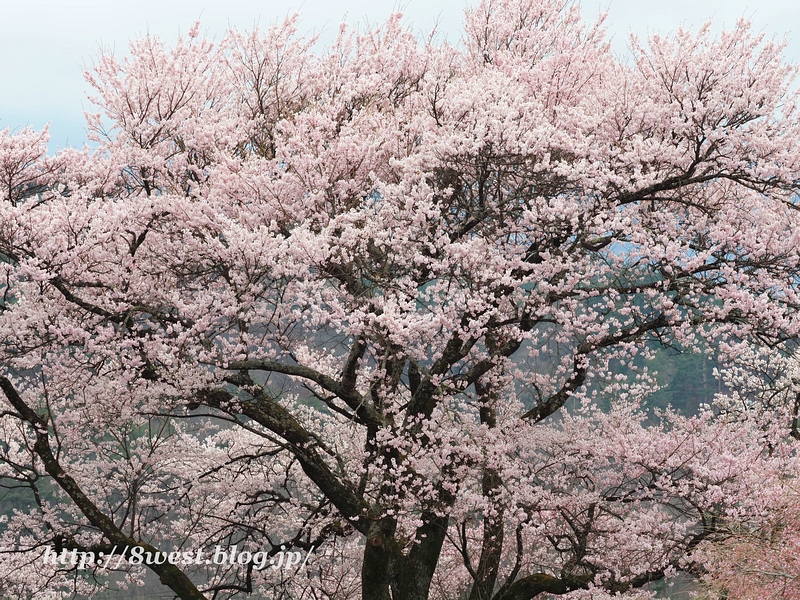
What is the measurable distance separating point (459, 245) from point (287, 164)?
3.53m

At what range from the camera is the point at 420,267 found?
10766 millimetres

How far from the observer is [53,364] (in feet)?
35.7

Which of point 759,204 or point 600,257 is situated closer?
point 600,257

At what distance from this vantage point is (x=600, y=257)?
10.4 meters

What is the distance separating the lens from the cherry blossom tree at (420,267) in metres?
9.83

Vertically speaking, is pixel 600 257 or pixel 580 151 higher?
pixel 580 151

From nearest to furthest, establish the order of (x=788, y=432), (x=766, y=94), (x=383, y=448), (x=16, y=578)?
(x=766, y=94), (x=383, y=448), (x=788, y=432), (x=16, y=578)

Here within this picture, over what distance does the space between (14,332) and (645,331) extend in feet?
28.2

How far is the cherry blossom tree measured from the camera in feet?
32.2

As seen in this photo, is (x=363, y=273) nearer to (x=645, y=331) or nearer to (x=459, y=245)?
(x=459, y=245)

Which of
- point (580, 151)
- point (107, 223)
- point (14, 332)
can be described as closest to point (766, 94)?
point (580, 151)

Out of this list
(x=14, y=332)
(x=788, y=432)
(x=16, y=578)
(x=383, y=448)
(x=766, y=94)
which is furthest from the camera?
(x=16, y=578)

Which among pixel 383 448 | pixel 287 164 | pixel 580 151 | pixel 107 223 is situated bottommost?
pixel 383 448

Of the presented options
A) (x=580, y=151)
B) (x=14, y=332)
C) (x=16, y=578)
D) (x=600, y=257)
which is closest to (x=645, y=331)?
(x=600, y=257)
